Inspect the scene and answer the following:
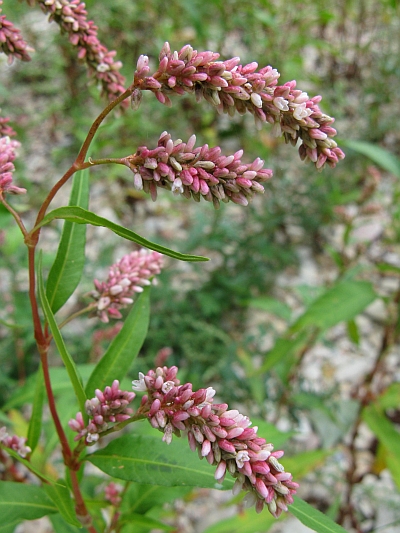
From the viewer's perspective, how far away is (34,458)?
5.66ft

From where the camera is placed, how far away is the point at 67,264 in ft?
3.45

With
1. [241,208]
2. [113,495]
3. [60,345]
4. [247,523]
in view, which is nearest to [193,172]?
[60,345]

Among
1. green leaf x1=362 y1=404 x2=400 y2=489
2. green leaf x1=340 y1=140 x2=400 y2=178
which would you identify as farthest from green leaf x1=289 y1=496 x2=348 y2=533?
green leaf x1=340 y1=140 x2=400 y2=178

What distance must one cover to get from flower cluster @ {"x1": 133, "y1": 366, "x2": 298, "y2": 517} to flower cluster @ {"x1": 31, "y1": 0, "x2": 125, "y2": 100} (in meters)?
0.63

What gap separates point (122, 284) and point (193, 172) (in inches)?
15.4

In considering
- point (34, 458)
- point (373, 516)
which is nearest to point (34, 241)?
point (34, 458)

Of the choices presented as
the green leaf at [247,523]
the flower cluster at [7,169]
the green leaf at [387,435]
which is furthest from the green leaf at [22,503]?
the green leaf at [387,435]

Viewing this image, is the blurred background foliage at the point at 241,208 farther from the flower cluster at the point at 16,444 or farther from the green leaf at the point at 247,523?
the flower cluster at the point at 16,444

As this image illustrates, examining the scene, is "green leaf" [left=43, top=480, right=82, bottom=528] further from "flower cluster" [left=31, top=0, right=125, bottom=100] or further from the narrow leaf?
"flower cluster" [left=31, top=0, right=125, bottom=100]

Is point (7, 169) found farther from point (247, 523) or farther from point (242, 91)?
point (247, 523)

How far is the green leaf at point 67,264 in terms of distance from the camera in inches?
40.6

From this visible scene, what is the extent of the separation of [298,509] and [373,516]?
5.63ft

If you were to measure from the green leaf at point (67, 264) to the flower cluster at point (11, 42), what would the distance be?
0.29 metres

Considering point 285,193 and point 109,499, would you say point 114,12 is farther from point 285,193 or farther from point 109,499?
point 109,499
